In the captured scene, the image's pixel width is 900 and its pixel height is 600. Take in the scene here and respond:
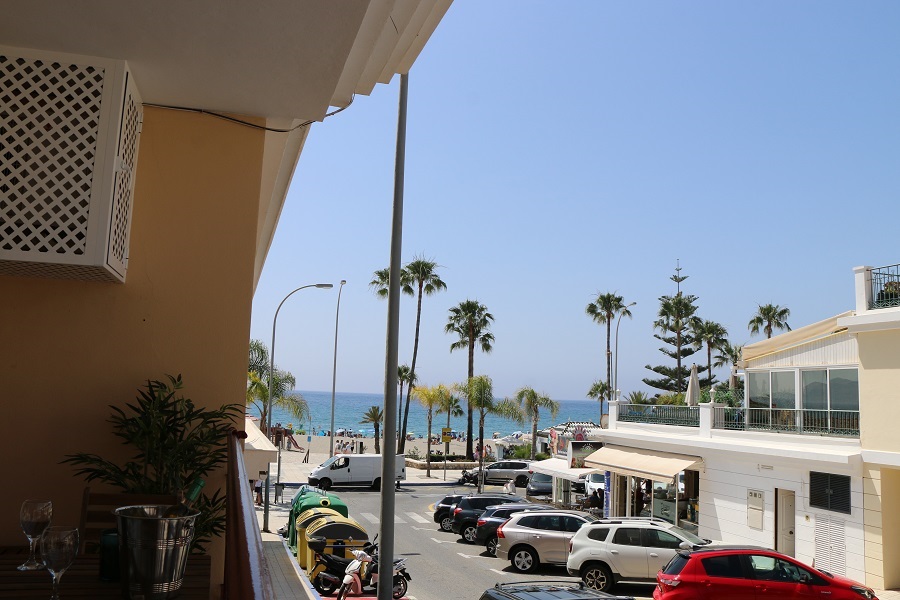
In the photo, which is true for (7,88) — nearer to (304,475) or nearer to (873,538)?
(873,538)

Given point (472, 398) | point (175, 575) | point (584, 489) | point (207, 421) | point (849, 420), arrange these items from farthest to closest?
point (472, 398) → point (584, 489) → point (849, 420) → point (207, 421) → point (175, 575)

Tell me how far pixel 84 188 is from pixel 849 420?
18768 mm

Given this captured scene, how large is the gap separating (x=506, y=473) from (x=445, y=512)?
46.5ft

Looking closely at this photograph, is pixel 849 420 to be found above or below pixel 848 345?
below

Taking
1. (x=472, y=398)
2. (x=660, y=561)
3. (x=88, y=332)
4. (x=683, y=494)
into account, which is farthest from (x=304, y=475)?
(x=88, y=332)

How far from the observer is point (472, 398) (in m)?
47.3

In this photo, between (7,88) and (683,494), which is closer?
(7,88)

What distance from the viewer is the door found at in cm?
1978

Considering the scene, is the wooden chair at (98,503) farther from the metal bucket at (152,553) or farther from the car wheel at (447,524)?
the car wheel at (447,524)

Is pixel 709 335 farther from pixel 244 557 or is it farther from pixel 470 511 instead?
pixel 244 557

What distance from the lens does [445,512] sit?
26656mm

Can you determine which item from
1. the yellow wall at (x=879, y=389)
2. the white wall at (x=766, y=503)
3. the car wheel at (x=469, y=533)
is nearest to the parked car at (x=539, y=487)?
the car wheel at (x=469, y=533)

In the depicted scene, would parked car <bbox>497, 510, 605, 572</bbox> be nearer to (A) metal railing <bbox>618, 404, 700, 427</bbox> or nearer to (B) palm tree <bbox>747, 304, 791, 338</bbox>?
(A) metal railing <bbox>618, 404, 700, 427</bbox>

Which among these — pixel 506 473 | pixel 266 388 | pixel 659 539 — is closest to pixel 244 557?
pixel 659 539
